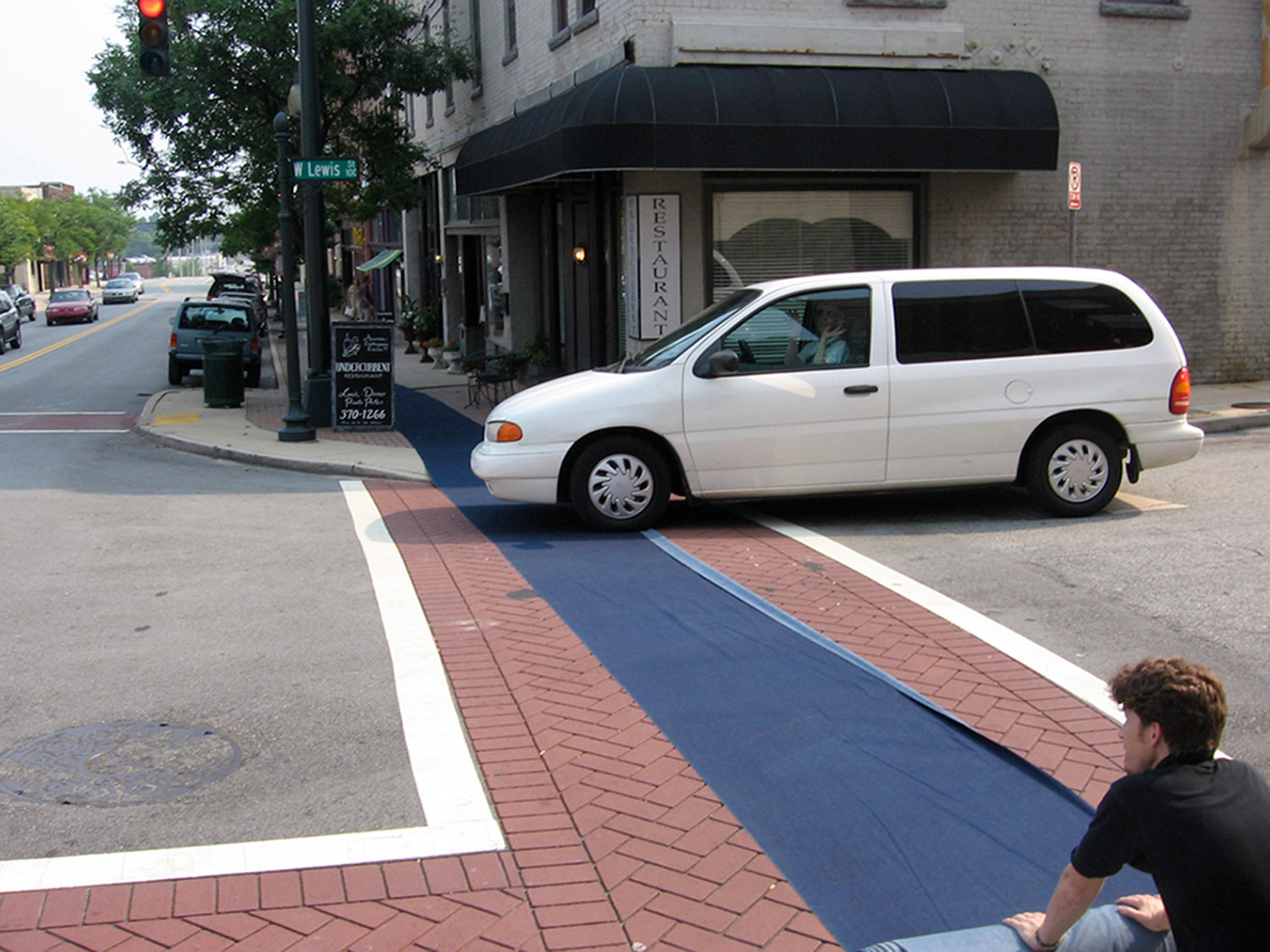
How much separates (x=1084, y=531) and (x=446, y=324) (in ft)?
67.3

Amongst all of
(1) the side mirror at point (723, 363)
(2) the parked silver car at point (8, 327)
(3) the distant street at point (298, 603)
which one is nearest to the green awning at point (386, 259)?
(2) the parked silver car at point (8, 327)

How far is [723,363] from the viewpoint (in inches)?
348

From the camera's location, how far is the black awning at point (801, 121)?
13.4m

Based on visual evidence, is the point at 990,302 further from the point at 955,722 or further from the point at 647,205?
the point at 647,205

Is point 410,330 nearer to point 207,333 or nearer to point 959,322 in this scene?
point 207,333

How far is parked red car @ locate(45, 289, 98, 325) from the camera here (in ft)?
160

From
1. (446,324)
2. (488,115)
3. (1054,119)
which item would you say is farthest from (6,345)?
(1054,119)

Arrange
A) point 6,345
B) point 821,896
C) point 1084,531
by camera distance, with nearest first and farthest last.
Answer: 1. point 821,896
2. point 1084,531
3. point 6,345

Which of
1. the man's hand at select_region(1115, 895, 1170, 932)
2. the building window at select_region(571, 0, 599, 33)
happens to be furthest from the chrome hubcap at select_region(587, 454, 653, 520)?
the building window at select_region(571, 0, 599, 33)

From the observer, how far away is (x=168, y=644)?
6504mm

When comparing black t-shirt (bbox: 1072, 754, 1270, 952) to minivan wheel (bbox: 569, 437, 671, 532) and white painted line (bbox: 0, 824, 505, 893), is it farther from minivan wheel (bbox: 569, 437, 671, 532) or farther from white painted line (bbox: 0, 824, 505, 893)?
minivan wheel (bbox: 569, 437, 671, 532)

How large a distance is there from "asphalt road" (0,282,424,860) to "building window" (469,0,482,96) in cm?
1161

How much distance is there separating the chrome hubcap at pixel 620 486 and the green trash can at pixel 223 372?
1043cm

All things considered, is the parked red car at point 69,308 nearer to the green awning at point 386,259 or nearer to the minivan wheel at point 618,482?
the green awning at point 386,259
